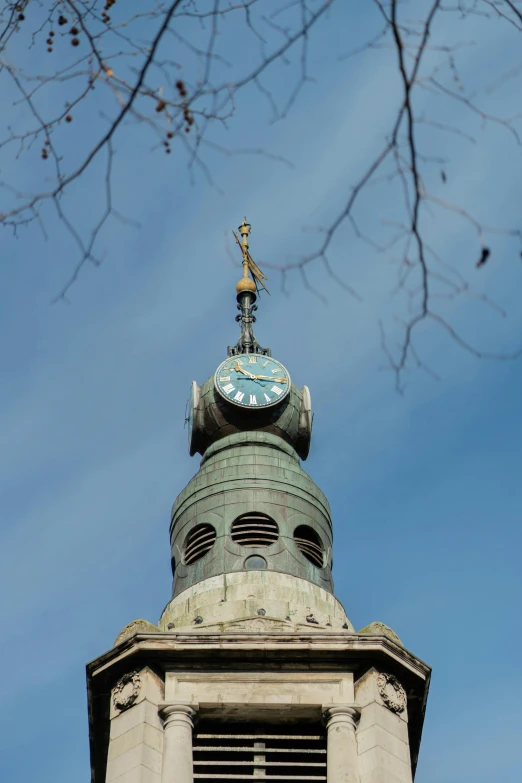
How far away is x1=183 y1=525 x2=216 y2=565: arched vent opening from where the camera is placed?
120 ft

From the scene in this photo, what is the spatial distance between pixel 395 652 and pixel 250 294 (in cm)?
1812

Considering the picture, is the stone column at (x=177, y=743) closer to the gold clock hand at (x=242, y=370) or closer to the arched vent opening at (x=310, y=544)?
the arched vent opening at (x=310, y=544)

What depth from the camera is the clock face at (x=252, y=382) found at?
41344 millimetres

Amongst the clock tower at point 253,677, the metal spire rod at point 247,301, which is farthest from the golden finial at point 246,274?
the clock tower at point 253,677

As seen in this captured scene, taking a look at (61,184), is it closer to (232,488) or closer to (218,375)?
(232,488)

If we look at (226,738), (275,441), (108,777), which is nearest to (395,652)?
(226,738)

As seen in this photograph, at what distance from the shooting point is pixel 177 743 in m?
30.5

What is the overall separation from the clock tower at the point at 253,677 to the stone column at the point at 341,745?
3 cm

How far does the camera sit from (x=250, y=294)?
47906mm

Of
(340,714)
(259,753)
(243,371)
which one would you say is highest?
(243,371)

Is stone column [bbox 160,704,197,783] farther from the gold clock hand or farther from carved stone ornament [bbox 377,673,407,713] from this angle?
the gold clock hand

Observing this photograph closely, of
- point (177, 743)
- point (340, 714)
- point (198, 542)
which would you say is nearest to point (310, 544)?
point (198, 542)

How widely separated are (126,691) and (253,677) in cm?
262

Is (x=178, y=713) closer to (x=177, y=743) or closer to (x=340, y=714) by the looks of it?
(x=177, y=743)
